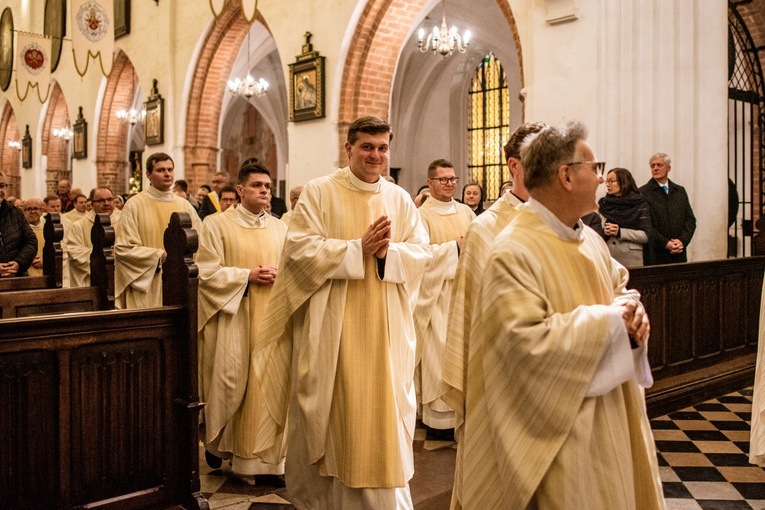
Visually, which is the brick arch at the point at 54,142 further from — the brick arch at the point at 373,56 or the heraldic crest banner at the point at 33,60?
the brick arch at the point at 373,56

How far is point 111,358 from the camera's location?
3295 mm

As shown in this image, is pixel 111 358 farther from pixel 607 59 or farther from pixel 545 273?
pixel 607 59

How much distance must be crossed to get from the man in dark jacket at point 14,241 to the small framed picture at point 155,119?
9.55 metres

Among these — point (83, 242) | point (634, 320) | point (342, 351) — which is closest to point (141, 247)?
point (342, 351)

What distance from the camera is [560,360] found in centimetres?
197

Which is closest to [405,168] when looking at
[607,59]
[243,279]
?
[607,59]

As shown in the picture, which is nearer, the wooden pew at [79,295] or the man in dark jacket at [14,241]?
the wooden pew at [79,295]

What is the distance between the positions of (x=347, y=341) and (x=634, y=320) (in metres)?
1.67

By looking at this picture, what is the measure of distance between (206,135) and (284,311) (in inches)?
471

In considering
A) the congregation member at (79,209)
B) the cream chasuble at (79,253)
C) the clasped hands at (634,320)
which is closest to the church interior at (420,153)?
the clasped hands at (634,320)

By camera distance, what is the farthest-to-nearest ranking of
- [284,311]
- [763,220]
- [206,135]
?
[206,135]
[763,220]
[284,311]

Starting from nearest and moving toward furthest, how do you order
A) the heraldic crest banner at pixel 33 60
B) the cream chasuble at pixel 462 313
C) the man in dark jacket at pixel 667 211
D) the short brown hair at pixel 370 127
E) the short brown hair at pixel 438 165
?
the cream chasuble at pixel 462 313 < the short brown hair at pixel 370 127 < the short brown hair at pixel 438 165 < the man in dark jacket at pixel 667 211 < the heraldic crest banner at pixel 33 60

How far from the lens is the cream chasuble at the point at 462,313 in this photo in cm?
265

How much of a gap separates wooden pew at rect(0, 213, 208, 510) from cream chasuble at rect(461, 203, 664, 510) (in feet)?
6.05
